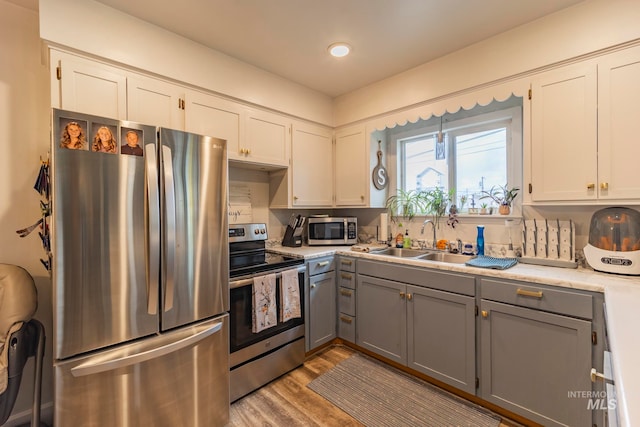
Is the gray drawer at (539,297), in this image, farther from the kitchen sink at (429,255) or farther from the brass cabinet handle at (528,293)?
the kitchen sink at (429,255)

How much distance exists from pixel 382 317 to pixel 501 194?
1468 millimetres

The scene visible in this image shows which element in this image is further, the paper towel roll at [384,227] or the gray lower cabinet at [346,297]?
the paper towel roll at [384,227]

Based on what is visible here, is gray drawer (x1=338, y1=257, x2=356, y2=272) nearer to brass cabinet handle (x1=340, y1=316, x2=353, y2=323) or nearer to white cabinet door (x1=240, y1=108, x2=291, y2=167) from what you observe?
brass cabinet handle (x1=340, y1=316, x2=353, y2=323)

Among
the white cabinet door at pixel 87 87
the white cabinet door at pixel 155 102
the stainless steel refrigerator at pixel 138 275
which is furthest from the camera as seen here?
the white cabinet door at pixel 155 102

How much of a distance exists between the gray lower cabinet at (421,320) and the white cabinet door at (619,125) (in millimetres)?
987

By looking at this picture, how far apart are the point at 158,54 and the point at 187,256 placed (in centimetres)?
143

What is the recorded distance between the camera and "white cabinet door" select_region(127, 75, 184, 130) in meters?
1.88

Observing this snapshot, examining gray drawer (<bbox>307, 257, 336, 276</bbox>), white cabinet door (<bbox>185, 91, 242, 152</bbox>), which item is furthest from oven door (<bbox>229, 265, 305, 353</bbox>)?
white cabinet door (<bbox>185, 91, 242, 152</bbox>)

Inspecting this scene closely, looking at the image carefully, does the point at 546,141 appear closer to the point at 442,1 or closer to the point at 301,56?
the point at 442,1

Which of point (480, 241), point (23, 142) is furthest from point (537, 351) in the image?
point (23, 142)

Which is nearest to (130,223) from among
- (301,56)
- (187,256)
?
(187,256)

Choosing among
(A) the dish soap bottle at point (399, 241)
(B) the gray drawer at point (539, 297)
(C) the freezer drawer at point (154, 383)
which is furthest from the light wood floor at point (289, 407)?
(A) the dish soap bottle at point (399, 241)

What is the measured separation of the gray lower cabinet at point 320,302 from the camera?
2.47 m

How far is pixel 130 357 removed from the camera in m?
1.41
